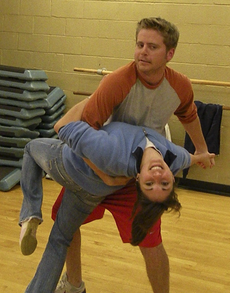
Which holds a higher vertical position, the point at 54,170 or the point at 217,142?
the point at 54,170

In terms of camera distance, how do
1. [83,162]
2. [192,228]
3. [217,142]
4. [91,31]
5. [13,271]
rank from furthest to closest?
[91,31], [217,142], [192,228], [13,271], [83,162]

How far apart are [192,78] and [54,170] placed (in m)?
2.82

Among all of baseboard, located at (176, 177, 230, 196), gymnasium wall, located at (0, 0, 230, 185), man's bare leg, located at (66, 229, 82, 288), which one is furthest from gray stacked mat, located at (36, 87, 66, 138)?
man's bare leg, located at (66, 229, 82, 288)

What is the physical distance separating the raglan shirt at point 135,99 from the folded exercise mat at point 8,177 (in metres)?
2.38

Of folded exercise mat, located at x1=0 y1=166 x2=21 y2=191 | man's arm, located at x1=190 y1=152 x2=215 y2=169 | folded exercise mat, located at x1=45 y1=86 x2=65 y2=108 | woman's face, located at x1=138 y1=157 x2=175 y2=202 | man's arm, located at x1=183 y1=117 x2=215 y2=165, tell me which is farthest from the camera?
folded exercise mat, located at x1=45 y1=86 x2=65 y2=108

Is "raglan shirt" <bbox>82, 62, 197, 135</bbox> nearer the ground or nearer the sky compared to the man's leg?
nearer the sky

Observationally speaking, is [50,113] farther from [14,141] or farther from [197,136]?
[197,136]

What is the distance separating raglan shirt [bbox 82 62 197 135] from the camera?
6.18 feet

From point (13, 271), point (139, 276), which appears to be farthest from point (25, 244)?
point (139, 276)

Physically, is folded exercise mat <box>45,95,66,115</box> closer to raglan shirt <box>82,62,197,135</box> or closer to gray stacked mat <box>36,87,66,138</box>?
gray stacked mat <box>36,87,66,138</box>

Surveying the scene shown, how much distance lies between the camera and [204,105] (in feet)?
14.3

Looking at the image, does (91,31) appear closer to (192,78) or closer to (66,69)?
(66,69)

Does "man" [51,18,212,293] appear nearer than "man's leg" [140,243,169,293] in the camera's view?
Yes

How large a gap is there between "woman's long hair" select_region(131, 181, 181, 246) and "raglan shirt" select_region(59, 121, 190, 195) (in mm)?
121
